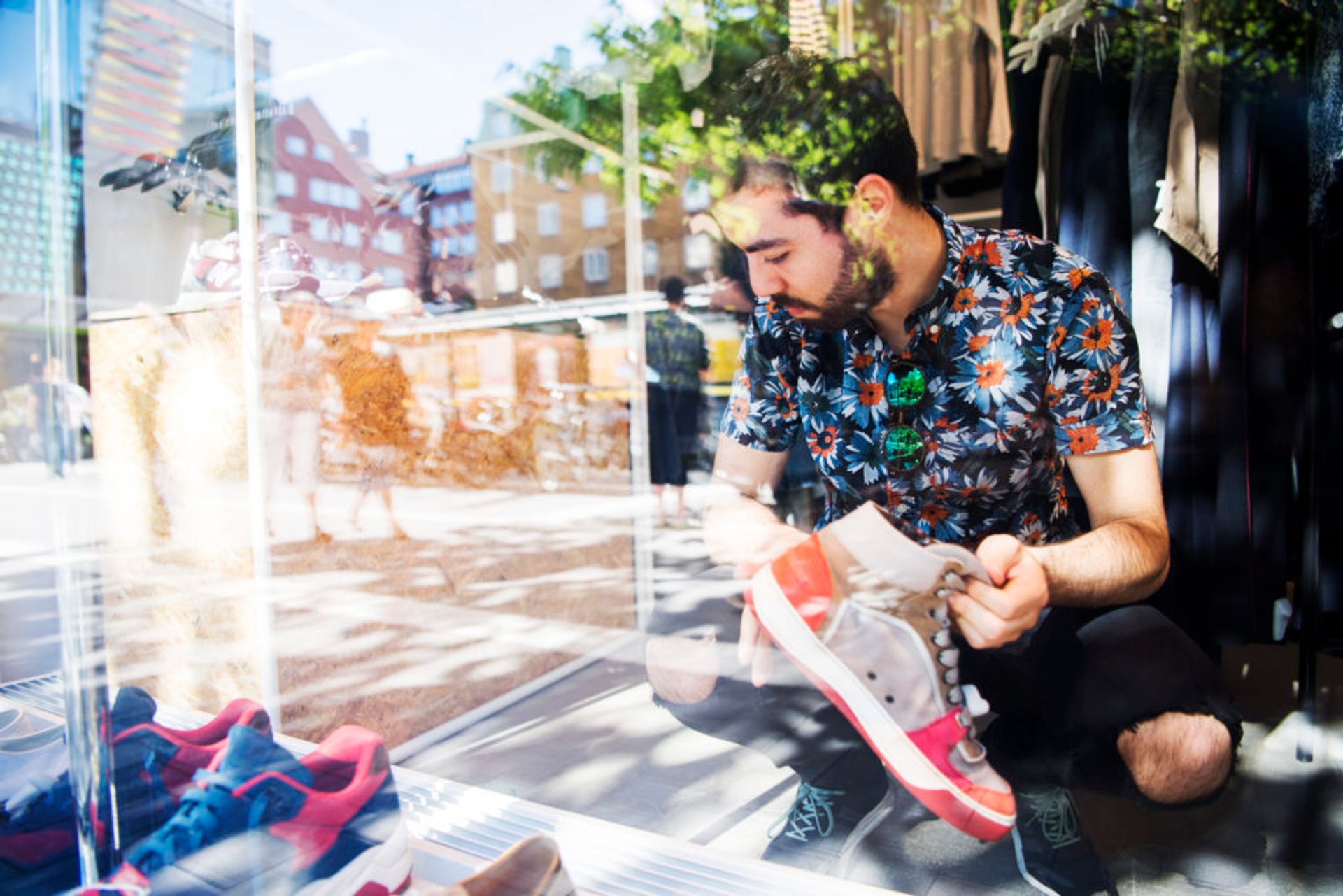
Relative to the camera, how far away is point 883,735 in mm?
799

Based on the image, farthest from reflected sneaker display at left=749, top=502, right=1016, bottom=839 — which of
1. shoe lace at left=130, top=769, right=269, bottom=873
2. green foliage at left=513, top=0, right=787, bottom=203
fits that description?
shoe lace at left=130, top=769, right=269, bottom=873

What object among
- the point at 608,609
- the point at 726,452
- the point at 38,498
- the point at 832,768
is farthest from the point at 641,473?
the point at 38,498

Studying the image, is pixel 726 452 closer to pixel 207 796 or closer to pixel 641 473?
pixel 641 473

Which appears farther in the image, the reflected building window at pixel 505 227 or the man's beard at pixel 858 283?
the reflected building window at pixel 505 227

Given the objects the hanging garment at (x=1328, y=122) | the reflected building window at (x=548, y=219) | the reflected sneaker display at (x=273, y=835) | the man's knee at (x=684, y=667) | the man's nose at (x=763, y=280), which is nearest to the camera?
the hanging garment at (x=1328, y=122)

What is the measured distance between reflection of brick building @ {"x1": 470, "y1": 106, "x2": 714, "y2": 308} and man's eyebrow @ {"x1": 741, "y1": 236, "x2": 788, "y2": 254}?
40 centimetres

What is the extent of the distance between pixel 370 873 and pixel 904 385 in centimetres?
104

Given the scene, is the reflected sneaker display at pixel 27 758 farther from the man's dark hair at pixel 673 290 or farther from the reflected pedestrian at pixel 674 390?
the man's dark hair at pixel 673 290

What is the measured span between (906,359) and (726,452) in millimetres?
263

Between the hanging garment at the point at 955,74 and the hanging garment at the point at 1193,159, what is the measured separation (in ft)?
0.53

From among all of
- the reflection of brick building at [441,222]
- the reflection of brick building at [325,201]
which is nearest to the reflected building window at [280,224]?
the reflection of brick building at [325,201]

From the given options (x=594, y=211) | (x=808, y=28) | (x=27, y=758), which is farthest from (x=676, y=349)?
(x=27, y=758)

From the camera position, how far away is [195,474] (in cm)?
160

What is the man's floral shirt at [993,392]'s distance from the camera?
72 cm
